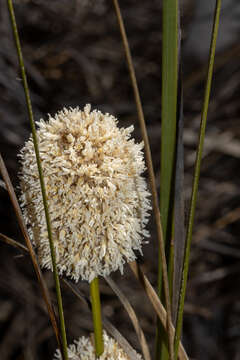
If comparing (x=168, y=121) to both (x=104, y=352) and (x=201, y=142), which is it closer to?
(x=201, y=142)

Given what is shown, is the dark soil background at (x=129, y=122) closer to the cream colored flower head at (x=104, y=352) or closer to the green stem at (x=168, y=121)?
the cream colored flower head at (x=104, y=352)

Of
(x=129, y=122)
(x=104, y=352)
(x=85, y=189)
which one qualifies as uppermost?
(x=129, y=122)

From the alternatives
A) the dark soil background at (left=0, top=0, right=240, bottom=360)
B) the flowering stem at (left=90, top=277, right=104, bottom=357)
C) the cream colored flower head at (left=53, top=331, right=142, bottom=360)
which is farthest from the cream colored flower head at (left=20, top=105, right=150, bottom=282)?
the dark soil background at (left=0, top=0, right=240, bottom=360)

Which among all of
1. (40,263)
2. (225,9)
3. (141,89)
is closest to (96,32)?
(141,89)

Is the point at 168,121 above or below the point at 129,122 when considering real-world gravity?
below

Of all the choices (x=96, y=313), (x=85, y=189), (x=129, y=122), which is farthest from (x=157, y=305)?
(x=129, y=122)

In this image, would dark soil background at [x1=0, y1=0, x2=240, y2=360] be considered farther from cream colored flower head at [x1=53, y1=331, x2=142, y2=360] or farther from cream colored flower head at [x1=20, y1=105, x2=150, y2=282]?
cream colored flower head at [x1=20, y1=105, x2=150, y2=282]
